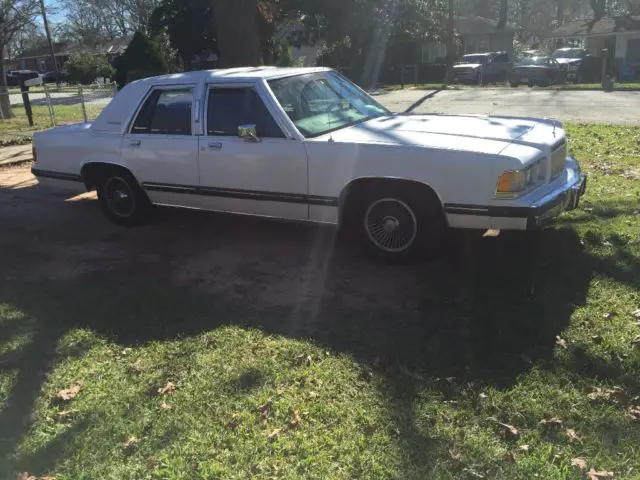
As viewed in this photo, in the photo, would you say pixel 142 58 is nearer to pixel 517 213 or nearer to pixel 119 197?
pixel 119 197

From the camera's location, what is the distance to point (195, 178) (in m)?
5.79

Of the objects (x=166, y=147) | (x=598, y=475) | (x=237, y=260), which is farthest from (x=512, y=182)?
(x=166, y=147)

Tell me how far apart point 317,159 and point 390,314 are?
1.48 meters

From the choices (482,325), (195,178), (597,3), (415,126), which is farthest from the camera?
(597,3)

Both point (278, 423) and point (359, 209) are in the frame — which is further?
point (359, 209)

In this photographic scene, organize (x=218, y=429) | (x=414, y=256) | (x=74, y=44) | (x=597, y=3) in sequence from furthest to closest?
(x=74, y=44)
(x=597, y=3)
(x=414, y=256)
(x=218, y=429)

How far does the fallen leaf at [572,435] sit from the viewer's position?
2945mm

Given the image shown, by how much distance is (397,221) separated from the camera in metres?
4.92

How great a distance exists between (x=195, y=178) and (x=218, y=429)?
311 centimetres

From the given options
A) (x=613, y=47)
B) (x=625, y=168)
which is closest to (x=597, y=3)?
(x=613, y=47)

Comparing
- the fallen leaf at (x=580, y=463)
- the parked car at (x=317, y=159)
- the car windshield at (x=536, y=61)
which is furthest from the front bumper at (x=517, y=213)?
the car windshield at (x=536, y=61)

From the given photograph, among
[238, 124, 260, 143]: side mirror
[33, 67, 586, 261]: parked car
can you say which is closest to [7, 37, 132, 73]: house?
[33, 67, 586, 261]: parked car

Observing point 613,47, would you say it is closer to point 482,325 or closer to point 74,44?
point 482,325

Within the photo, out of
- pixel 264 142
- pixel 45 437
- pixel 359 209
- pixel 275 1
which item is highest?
pixel 275 1
